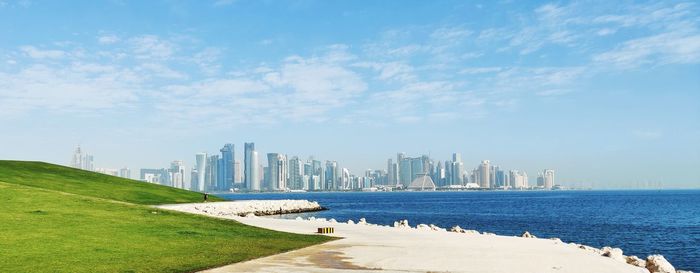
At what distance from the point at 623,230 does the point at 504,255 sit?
185 ft

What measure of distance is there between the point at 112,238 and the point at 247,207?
5788 centimetres

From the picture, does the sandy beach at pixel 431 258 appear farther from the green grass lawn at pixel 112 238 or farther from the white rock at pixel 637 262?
the white rock at pixel 637 262

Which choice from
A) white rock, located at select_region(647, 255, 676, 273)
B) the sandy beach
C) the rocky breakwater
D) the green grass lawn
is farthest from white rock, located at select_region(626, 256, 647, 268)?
the rocky breakwater

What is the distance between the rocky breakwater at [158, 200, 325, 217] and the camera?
69500 millimetres

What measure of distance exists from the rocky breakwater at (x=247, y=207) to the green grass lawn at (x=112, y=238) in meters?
21.1

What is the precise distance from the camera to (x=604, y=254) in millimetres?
31062

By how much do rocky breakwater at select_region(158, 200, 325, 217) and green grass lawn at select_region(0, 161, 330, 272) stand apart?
69.1 feet

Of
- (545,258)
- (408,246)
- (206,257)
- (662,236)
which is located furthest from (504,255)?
(662,236)

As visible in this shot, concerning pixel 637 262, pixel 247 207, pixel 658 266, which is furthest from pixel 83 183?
pixel 658 266

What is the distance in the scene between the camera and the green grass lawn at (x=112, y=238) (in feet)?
74.4

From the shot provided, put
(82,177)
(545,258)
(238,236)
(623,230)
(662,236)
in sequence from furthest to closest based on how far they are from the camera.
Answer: (82,177), (623,230), (662,236), (238,236), (545,258)

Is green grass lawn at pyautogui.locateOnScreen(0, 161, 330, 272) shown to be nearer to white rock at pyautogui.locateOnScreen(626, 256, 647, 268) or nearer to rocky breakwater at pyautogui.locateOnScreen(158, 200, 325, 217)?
white rock at pyautogui.locateOnScreen(626, 256, 647, 268)

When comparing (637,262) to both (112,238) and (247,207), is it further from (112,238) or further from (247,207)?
(247,207)

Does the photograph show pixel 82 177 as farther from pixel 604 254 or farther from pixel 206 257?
pixel 604 254
